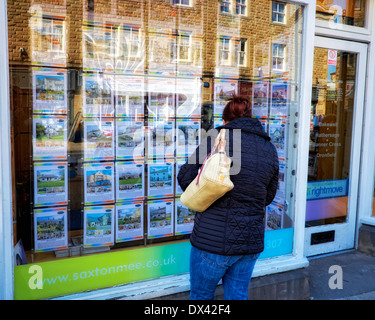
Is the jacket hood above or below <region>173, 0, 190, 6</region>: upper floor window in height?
below

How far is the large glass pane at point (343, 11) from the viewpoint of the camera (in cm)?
437

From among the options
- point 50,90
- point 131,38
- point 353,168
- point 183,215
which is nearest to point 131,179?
point 183,215

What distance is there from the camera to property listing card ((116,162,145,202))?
3676 millimetres

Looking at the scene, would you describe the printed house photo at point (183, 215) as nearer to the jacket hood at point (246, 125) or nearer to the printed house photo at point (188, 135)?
the printed house photo at point (188, 135)

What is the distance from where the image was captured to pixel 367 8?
4.73m

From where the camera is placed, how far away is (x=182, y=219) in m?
3.98

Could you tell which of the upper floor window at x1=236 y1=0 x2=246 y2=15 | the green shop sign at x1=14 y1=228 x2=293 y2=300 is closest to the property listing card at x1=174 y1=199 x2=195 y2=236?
the green shop sign at x1=14 y1=228 x2=293 y2=300

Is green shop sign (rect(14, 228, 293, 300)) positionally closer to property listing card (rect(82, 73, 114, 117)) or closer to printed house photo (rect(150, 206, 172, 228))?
printed house photo (rect(150, 206, 172, 228))

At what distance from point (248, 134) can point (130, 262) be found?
172 cm

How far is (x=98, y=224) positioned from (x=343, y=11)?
12.9 feet

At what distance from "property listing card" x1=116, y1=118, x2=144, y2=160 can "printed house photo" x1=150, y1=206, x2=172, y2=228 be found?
605mm

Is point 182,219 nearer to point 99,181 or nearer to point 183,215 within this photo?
point 183,215

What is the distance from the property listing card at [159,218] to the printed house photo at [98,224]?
429mm
